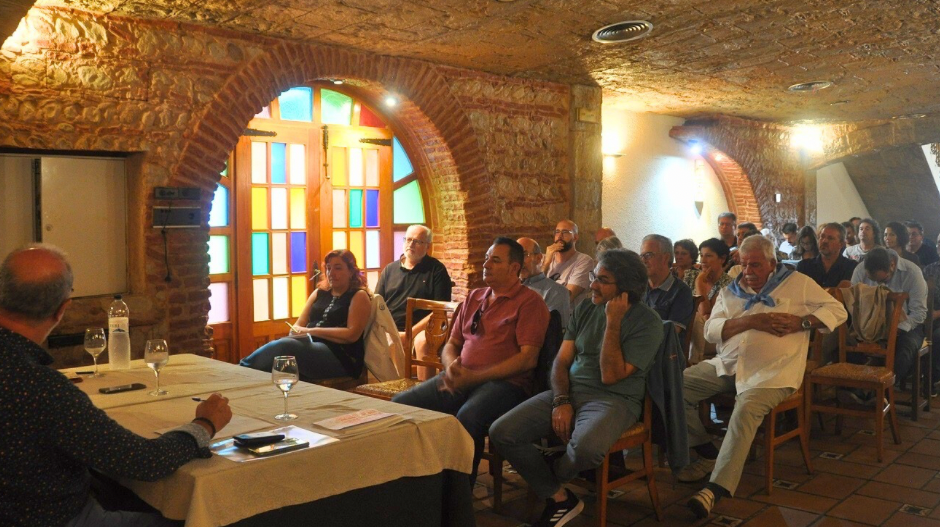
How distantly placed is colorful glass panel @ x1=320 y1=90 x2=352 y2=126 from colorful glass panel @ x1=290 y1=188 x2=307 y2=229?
25.3 inches

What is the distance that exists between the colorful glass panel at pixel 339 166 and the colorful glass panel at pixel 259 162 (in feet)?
2.04

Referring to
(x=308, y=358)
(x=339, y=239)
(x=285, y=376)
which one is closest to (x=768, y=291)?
(x=308, y=358)

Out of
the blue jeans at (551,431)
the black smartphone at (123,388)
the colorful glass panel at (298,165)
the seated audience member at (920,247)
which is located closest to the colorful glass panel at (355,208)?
the colorful glass panel at (298,165)

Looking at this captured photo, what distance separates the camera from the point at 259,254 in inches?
254

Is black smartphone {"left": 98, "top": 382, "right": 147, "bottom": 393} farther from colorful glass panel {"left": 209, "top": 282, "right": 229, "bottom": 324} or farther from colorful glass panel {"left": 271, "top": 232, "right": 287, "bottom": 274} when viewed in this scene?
colorful glass panel {"left": 271, "top": 232, "right": 287, "bottom": 274}

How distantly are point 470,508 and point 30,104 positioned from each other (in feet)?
11.4

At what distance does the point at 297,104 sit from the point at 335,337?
107 inches

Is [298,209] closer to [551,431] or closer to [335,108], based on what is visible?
[335,108]

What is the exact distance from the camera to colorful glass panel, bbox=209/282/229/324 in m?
6.16

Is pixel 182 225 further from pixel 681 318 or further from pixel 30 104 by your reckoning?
pixel 681 318

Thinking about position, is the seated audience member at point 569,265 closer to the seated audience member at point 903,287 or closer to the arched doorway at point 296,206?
the arched doorway at point 296,206

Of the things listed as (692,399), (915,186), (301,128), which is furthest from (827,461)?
(915,186)

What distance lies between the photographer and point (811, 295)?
4176mm

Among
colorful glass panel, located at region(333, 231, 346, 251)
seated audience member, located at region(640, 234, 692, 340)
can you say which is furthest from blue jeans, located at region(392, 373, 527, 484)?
colorful glass panel, located at region(333, 231, 346, 251)
